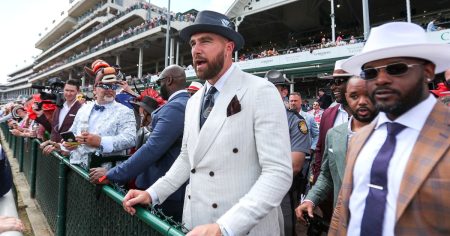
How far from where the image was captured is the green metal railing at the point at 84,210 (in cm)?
165

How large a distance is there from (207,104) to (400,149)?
1005mm

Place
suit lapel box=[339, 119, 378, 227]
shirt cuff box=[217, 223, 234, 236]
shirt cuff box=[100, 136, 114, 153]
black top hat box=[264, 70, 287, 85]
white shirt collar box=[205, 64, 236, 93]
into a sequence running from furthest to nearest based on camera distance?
black top hat box=[264, 70, 287, 85]
shirt cuff box=[100, 136, 114, 153]
white shirt collar box=[205, 64, 236, 93]
suit lapel box=[339, 119, 378, 227]
shirt cuff box=[217, 223, 234, 236]

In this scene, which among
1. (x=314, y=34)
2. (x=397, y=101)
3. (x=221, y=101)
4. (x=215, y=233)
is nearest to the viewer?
(x=215, y=233)

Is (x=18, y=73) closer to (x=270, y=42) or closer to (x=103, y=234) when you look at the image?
(x=270, y=42)

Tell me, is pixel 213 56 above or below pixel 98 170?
above

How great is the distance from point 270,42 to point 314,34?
195 inches

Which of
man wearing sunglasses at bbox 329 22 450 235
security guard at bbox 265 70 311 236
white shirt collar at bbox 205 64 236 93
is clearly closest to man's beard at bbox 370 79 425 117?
man wearing sunglasses at bbox 329 22 450 235

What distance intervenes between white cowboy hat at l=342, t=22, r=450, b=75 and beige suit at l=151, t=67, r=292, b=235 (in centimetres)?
50

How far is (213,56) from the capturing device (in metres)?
1.71

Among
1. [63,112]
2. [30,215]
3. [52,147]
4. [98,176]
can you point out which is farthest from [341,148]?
[30,215]

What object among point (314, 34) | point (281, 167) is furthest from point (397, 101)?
point (314, 34)

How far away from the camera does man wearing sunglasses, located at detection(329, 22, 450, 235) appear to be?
1142mm

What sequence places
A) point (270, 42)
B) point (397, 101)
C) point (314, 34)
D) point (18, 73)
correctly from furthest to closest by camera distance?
point (18, 73) < point (270, 42) < point (314, 34) < point (397, 101)

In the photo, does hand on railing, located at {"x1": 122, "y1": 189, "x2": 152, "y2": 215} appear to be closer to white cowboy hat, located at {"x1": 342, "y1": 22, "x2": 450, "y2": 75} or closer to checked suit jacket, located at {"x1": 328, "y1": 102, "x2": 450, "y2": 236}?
checked suit jacket, located at {"x1": 328, "y1": 102, "x2": 450, "y2": 236}
